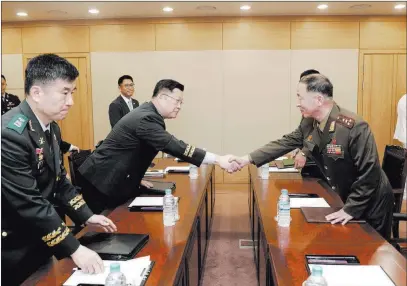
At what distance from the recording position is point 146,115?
278 centimetres

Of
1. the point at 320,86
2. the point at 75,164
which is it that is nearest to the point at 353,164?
the point at 320,86

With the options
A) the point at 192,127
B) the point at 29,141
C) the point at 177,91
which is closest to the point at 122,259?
the point at 29,141

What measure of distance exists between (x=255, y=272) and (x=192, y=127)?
3554mm

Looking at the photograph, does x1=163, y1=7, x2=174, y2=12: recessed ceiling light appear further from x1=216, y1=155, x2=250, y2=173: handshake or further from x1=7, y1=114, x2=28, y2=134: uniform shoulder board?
x1=7, y1=114, x2=28, y2=134: uniform shoulder board

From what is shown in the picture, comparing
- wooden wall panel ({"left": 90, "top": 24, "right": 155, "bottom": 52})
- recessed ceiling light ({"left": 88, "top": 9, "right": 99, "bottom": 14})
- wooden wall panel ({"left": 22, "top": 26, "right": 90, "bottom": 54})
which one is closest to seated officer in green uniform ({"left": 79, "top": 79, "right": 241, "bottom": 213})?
recessed ceiling light ({"left": 88, "top": 9, "right": 99, "bottom": 14})

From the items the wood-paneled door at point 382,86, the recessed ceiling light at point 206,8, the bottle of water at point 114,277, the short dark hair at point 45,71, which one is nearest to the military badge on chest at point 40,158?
the short dark hair at point 45,71

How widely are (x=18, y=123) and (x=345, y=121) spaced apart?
1699 millimetres

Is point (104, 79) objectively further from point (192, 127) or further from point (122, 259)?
point (122, 259)

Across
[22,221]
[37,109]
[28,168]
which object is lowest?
[22,221]

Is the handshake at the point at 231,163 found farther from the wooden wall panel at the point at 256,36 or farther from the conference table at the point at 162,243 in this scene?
the wooden wall panel at the point at 256,36

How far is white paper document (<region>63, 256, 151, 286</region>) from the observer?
1411 mm

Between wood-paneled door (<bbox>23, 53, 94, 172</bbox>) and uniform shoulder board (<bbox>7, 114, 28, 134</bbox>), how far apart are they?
17.4ft

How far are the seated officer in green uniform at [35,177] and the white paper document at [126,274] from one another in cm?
3

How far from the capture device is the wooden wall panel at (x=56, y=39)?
663 centimetres
